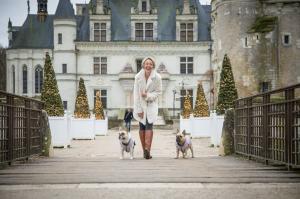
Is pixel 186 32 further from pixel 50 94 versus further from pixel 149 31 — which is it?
pixel 50 94

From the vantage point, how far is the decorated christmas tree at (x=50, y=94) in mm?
20453

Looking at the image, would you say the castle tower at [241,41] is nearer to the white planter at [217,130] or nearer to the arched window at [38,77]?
the white planter at [217,130]

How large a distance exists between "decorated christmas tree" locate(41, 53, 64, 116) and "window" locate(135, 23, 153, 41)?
34.9 meters

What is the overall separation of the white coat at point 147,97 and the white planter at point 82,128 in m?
17.6

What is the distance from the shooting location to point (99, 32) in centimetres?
5528

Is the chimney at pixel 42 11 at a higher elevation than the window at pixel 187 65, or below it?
higher

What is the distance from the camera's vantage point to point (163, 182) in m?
6.06

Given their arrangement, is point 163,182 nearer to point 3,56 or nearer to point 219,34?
point 219,34

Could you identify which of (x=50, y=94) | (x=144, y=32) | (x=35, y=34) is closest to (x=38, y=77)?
(x=35, y=34)

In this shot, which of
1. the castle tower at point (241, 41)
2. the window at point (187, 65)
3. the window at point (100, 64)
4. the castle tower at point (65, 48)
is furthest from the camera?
the window at point (187, 65)

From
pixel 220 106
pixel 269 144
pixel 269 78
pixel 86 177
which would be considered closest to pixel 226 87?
pixel 220 106

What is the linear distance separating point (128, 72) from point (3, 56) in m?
33.5

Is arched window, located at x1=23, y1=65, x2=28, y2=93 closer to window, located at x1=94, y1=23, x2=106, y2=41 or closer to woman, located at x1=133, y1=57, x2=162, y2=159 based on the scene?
window, located at x1=94, y1=23, x2=106, y2=41

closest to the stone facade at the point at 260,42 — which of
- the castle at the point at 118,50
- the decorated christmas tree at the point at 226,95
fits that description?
the castle at the point at 118,50
